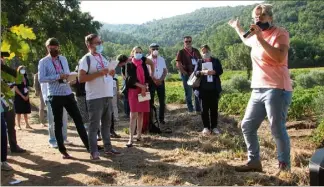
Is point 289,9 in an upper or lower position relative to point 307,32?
upper

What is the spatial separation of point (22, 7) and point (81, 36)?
3093 mm

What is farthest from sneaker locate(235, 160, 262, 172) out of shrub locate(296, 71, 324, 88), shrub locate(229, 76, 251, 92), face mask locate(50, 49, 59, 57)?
shrub locate(296, 71, 324, 88)

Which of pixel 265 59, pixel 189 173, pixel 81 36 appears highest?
pixel 81 36

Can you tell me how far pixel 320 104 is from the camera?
10.1 metres

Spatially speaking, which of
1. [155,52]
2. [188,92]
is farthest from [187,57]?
[188,92]

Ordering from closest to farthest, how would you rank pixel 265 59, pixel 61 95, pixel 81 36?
pixel 265 59 → pixel 61 95 → pixel 81 36

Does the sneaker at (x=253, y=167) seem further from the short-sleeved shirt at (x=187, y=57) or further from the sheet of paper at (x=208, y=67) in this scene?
the short-sleeved shirt at (x=187, y=57)

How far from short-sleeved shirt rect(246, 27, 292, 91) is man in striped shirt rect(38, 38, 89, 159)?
296cm

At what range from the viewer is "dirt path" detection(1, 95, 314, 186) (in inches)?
187

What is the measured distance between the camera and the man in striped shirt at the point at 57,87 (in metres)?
6.16

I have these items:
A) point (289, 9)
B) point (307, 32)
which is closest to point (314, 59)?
point (307, 32)

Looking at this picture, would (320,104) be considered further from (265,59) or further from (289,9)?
(289,9)

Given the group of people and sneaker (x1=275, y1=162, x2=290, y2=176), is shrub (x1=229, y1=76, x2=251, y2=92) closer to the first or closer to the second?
the group of people

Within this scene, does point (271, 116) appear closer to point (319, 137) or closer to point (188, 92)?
point (319, 137)
